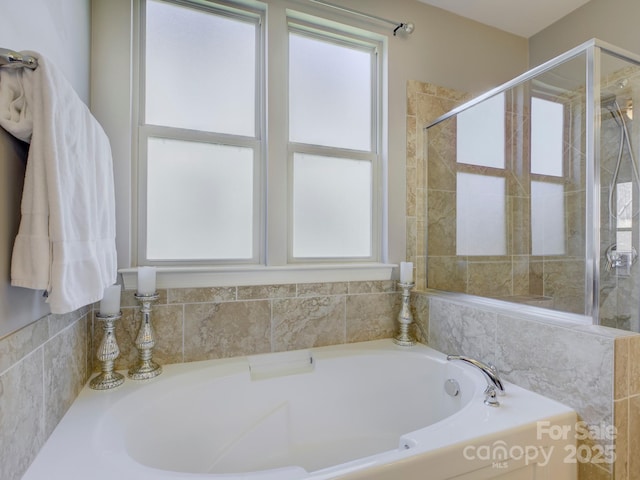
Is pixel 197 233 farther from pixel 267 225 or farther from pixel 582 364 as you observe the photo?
pixel 582 364

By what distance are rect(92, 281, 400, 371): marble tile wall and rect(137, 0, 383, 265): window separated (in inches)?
7.8

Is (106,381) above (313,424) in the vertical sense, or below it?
above

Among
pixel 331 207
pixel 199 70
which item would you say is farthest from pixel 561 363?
pixel 199 70

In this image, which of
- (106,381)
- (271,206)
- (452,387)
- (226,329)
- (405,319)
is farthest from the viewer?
(405,319)

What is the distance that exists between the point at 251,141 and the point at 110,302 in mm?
1034

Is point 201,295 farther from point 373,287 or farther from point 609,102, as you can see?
point 609,102

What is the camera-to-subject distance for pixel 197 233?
161 centimetres

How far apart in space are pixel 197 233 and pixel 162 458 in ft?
3.15

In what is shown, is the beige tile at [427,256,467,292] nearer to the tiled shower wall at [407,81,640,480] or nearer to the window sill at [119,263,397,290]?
the tiled shower wall at [407,81,640,480]

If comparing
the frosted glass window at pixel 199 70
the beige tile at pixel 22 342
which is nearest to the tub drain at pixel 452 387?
the beige tile at pixel 22 342

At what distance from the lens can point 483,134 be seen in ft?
6.48

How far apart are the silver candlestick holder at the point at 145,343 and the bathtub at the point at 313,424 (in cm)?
4

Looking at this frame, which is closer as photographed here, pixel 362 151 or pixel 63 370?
pixel 63 370

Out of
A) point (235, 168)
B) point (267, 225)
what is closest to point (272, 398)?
point (267, 225)
